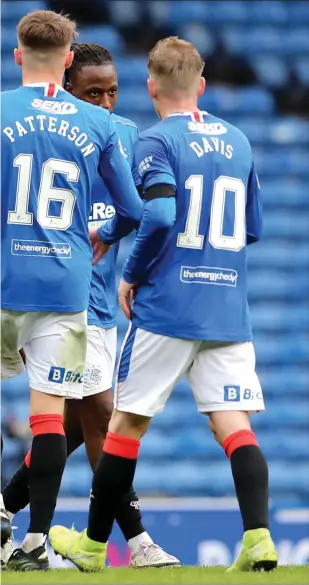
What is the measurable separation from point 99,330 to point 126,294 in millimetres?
634

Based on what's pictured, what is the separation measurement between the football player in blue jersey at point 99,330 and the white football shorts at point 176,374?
655 mm

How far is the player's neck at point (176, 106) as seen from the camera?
4270mm

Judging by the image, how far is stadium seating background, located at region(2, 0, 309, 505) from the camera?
10148mm

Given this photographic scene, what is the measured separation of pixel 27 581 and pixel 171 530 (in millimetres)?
3704

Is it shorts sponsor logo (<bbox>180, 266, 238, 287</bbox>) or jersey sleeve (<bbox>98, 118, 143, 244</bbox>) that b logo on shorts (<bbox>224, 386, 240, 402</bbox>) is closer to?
shorts sponsor logo (<bbox>180, 266, 238, 287</bbox>)

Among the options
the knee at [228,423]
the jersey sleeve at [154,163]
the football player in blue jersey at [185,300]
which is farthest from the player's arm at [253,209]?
the knee at [228,423]

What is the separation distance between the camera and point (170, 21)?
1223 cm

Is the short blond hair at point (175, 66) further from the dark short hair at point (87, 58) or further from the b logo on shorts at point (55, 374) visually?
the b logo on shorts at point (55, 374)

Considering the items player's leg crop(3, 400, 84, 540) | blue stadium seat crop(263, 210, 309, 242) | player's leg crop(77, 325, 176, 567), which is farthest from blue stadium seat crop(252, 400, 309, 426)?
player's leg crop(77, 325, 176, 567)

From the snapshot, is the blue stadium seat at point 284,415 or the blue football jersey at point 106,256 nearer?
the blue football jersey at point 106,256

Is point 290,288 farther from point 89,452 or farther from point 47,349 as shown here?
point 47,349

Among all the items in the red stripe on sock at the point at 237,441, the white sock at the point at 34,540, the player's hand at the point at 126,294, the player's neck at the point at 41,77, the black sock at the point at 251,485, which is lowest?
the white sock at the point at 34,540

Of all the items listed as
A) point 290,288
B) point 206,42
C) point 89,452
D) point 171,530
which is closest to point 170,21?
point 206,42

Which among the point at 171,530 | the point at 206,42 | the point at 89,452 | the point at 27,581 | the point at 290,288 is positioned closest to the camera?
the point at 27,581
